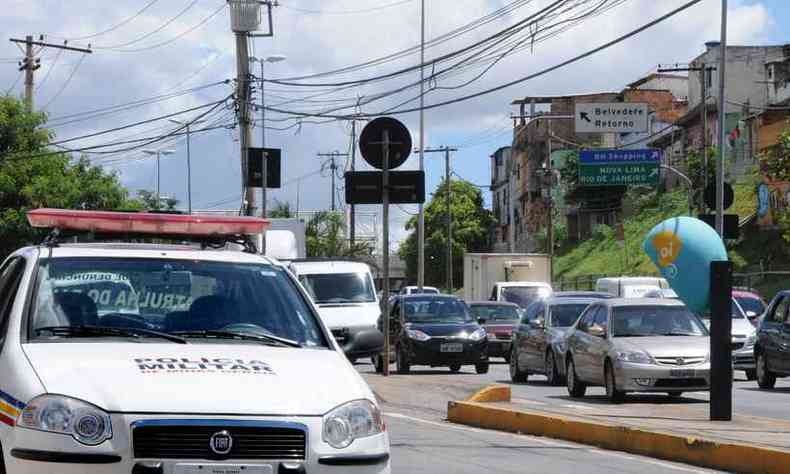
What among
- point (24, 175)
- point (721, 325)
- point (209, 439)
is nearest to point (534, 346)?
point (721, 325)

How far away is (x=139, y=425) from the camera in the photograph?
6.27 metres

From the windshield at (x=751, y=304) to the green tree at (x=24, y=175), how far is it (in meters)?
26.8

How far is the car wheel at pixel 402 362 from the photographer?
28.1m

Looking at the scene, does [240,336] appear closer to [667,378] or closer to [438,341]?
[667,378]

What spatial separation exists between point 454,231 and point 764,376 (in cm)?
8108

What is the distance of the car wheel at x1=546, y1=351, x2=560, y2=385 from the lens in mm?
24531

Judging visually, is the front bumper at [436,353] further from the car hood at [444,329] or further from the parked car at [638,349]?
the parked car at [638,349]

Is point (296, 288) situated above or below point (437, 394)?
above

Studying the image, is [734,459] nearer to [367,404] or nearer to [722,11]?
[367,404]

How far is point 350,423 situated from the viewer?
22.0ft

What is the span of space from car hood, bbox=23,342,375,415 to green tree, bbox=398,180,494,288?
9254 cm

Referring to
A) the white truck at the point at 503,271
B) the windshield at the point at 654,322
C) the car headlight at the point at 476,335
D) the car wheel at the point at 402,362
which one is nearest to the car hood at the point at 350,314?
the car wheel at the point at 402,362

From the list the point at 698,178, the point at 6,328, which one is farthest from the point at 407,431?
the point at 698,178

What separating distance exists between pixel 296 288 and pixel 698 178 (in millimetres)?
58953
